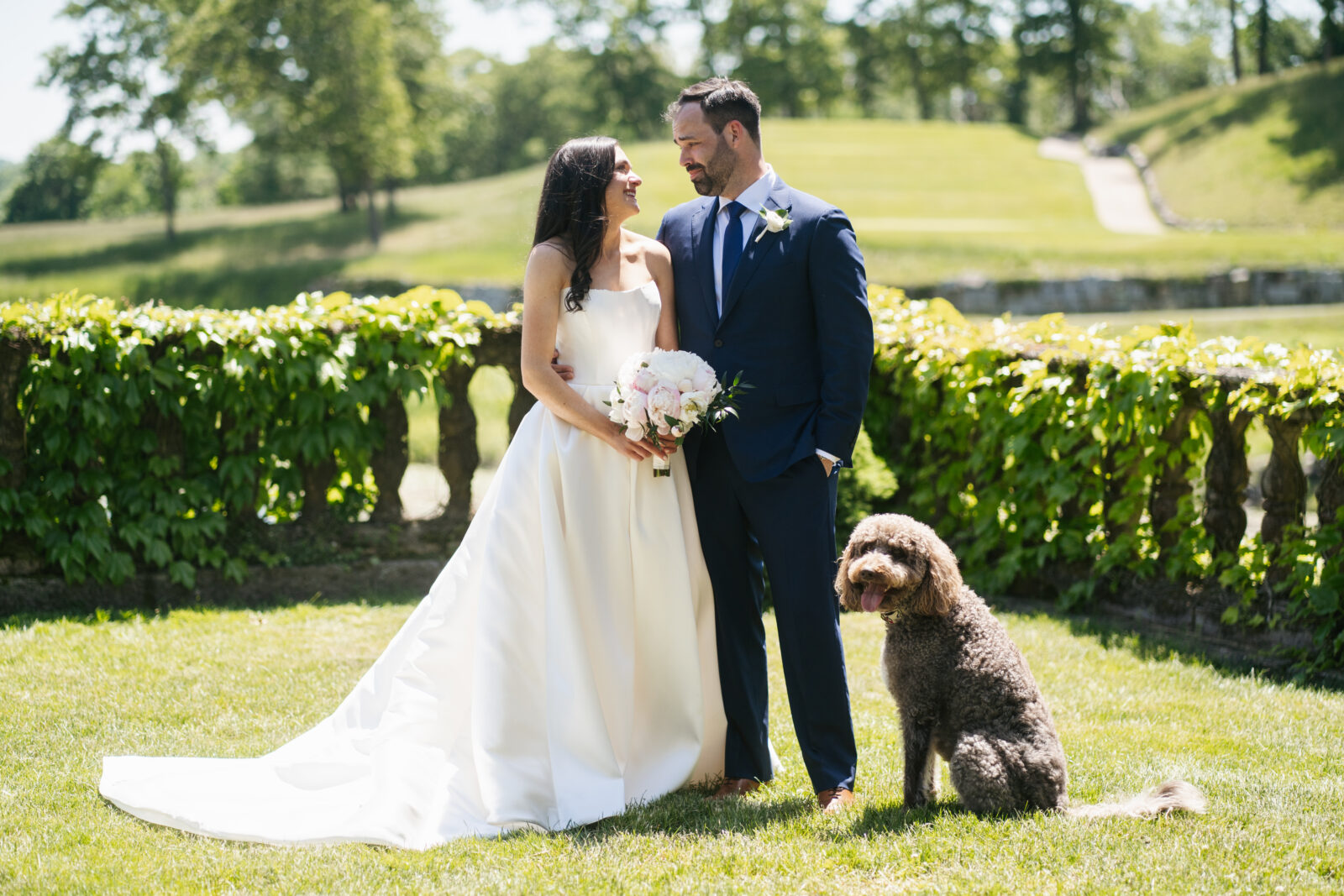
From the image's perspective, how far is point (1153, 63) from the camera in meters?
84.8

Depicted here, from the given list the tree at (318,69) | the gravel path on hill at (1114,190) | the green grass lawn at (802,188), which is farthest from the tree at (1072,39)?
the tree at (318,69)

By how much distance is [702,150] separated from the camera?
12.6 feet

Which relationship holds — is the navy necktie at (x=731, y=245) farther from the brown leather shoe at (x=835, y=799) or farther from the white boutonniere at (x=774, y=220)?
the brown leather shoe at (x=835, y=799)

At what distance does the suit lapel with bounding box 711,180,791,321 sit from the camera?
12.4ft

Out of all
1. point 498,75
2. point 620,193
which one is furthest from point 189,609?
point 498,75

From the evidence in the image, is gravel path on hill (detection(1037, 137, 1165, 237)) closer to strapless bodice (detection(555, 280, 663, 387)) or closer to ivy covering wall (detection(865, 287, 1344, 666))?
ivy covering wall (detection(865, 287, 1344, 666))

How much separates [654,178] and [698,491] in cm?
3276

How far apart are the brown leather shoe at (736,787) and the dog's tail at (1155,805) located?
113cm

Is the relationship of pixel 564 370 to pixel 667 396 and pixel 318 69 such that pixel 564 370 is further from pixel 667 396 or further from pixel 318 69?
pixel 318 69

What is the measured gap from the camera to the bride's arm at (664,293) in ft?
13.3

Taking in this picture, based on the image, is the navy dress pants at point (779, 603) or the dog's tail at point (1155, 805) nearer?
the dog's tail at point (1155, 805)

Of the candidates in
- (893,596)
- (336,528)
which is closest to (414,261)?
(336,528)

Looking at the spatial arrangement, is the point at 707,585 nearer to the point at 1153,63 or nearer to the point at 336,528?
the point at 336,528

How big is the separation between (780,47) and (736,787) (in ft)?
202
